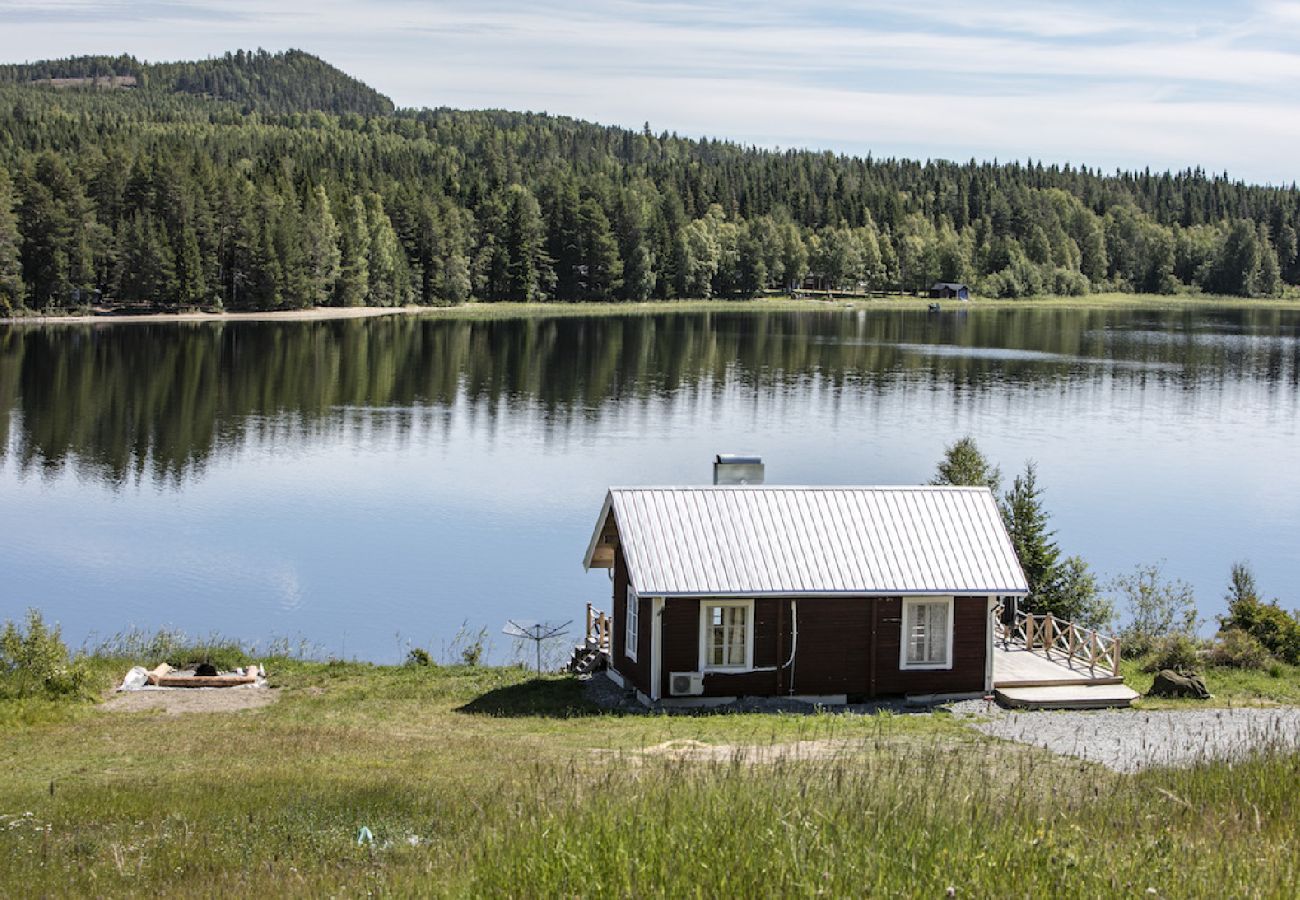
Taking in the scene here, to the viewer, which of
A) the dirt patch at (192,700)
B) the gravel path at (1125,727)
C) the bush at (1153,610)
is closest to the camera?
the gravel path at (1125,727)

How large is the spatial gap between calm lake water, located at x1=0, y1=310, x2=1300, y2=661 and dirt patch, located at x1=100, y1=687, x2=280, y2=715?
6.01 m

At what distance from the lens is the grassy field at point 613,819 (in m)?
8.54

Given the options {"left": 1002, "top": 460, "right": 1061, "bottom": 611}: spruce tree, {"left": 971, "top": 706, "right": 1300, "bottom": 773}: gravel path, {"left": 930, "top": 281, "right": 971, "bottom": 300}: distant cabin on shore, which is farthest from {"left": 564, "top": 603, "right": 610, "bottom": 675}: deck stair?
{"left": 930, "top": 281, "right": 971, "bottom": 300}: distant cabin on shore

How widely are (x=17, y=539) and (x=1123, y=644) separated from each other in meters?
30.3

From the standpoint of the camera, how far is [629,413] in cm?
7262

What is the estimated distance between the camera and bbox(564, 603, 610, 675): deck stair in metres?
29.0

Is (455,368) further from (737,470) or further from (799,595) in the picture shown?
(799,595)

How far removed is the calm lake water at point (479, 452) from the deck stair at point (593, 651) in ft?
10.6

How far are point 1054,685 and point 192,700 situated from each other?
49.6 feet

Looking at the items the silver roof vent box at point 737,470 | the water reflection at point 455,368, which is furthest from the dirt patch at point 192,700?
the water reflection at point 455,368

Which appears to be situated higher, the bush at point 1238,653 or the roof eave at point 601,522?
the roof eave at point 601,522

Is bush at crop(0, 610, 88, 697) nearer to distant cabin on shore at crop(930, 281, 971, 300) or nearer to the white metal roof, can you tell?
the white metal roof

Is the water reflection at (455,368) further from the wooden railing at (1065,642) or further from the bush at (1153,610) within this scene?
the wooden railing at (1065,642)

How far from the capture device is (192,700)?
25938 millimetres
